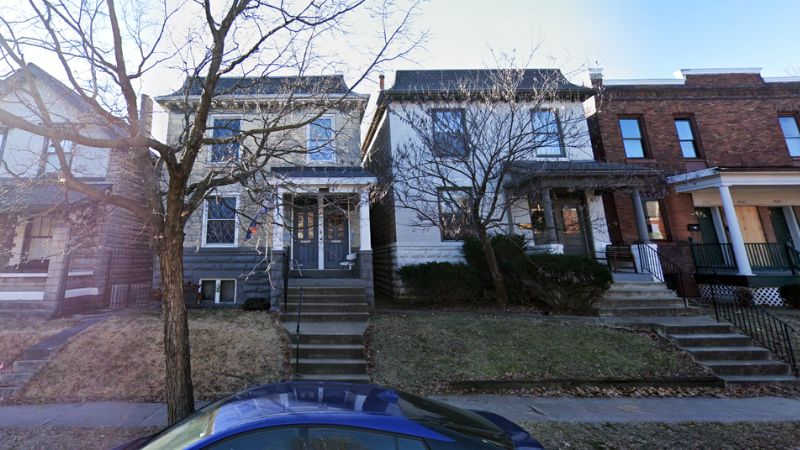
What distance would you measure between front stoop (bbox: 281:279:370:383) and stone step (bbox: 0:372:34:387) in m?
4.40

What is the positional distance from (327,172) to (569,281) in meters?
8.00

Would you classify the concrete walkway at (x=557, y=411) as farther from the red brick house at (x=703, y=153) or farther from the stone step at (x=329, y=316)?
the red brick house at (x=703, y=153)

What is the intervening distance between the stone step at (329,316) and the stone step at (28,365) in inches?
171

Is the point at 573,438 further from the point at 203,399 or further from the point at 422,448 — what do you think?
the point at 203,399

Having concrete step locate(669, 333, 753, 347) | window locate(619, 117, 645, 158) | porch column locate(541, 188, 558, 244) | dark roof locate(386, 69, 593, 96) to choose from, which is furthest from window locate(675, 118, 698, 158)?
concrete step locate(669, 333, 753, 347)

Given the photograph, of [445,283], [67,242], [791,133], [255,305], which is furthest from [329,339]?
[791,133]

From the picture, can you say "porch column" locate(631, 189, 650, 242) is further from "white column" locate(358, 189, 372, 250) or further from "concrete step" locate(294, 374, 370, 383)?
"concrete step" locate(294, 374, 370, 383)

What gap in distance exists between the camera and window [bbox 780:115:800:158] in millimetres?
13484

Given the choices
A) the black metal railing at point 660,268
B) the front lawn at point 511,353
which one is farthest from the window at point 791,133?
the front lawn at point 511,353

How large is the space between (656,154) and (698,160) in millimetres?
1657

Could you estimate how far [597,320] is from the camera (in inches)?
341

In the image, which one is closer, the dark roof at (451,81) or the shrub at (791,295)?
the shrub at (791,295)

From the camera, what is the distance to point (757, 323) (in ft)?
28.2

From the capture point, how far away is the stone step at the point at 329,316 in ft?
27.1
